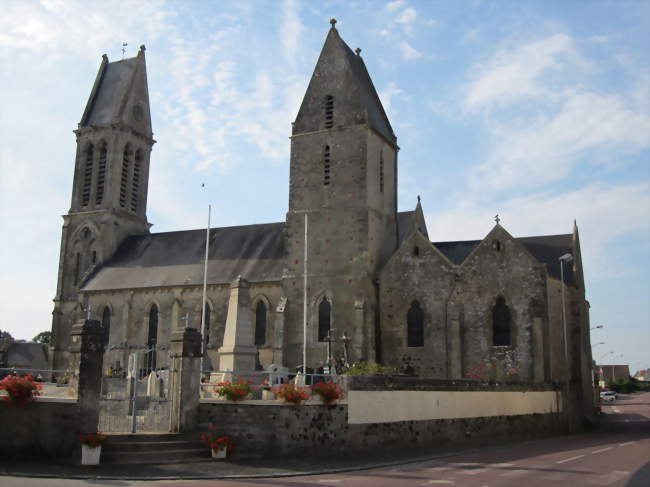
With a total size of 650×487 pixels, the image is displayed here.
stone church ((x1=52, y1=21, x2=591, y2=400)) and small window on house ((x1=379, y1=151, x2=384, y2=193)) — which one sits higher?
small window on house ((x1=379, y1=151, x2=384, y2=193))

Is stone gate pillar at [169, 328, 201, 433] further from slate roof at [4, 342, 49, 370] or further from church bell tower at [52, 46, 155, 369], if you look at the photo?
slate roof at [4, 342, 49, 370]

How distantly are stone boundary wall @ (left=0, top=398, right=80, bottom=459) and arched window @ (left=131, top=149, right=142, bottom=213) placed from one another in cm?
3351

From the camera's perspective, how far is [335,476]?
15531 mm

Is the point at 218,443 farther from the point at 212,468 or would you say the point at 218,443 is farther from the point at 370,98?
the point at 370,98

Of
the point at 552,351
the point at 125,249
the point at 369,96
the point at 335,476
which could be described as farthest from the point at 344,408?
the point at 125,249

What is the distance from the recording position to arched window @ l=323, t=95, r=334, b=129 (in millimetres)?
38000

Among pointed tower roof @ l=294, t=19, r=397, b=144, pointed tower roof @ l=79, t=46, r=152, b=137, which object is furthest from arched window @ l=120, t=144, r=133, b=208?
pointed tower roof @ l=294, t=19, r=397, b=144

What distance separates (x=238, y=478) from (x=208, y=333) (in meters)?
24.3

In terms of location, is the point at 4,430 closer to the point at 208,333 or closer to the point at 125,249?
the point at 208,333

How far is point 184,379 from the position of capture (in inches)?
712

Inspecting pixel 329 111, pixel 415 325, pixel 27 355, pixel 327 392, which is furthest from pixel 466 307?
pixel 27 355

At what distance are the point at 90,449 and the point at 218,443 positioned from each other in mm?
3035

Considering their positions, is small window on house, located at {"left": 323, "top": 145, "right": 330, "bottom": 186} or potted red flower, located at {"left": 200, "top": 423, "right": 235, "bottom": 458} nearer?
potted red flower, located at {"left": 200, "top": 423, "right": 235, "bottom": 458}

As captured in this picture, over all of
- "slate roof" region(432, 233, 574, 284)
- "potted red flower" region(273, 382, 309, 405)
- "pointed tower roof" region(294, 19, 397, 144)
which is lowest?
"potted red flower" region(273, 382, 309, 405)
